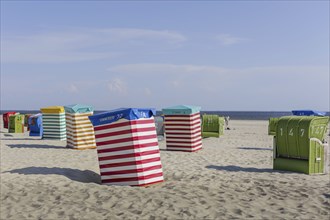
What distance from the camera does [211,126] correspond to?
66.3 ft

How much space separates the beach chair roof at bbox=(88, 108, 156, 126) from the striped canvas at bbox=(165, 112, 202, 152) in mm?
5888

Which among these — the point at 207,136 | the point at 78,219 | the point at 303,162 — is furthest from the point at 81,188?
the point at 207,136

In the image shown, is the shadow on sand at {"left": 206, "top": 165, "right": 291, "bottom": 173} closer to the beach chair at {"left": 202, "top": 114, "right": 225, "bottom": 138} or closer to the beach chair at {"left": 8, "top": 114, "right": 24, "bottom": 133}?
the beach chair at {"left": 202, "top": 114, "right": 225, "bottom": 138}

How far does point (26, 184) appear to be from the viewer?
7.51 meters

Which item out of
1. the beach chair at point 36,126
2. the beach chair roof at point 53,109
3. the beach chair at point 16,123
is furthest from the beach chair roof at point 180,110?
the beach chair at point 16,123

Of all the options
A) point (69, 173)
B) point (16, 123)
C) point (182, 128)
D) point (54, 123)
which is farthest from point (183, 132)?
point (16, 123)

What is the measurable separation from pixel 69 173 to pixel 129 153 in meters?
1.91

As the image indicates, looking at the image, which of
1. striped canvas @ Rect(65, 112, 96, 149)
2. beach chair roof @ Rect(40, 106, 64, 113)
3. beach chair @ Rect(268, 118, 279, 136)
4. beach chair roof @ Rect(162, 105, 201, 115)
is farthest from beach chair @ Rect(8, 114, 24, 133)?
beach chair @ Rect(268, 118, 279, 136)

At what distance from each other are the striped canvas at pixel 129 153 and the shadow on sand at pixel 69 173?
62 cm

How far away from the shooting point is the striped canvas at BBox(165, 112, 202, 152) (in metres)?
13.8

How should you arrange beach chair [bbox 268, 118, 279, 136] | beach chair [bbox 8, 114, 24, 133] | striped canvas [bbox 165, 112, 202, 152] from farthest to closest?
beach chair [bbox 8, 114, 24, 133] → beach chair [bbox 268, 118, 279, 136] → striped canvas [bbox 165, 112, 202, 152]

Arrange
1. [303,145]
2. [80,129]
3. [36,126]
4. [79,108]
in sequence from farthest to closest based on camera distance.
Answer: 1. [36,126]
2. [79,108]
3. [80,129]
4. [303,145]

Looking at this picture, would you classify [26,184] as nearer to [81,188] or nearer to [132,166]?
[81,188]

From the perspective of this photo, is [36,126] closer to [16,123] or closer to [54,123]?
[54,123]
